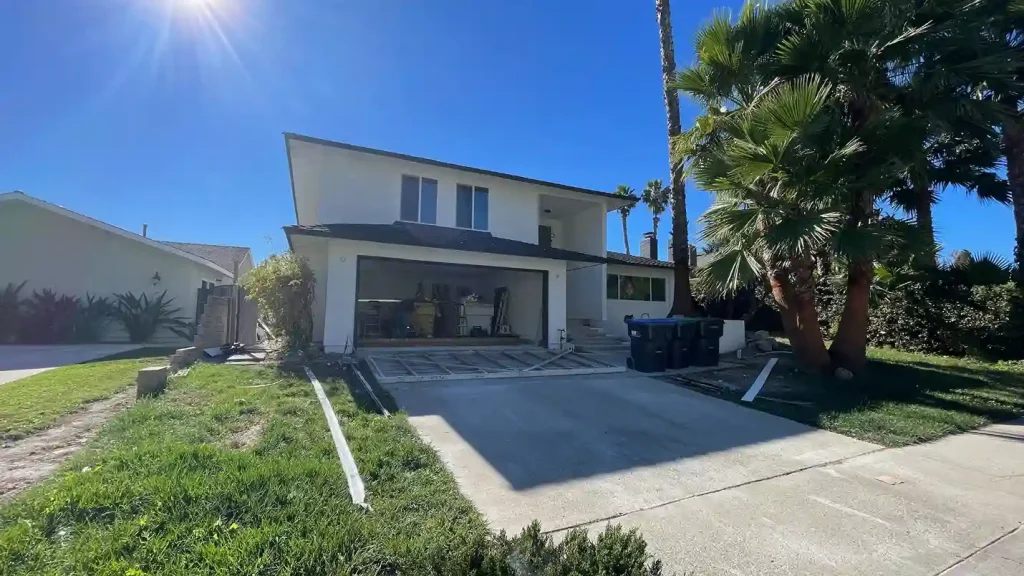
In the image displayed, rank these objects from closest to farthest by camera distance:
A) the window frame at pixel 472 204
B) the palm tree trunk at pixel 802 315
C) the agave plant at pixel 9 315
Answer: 1. the palm tree trunk at pixel 802 315
2. the agave plant at pixel 9 315
3. the window frame at pixel 472 204

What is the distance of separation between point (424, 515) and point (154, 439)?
333 centimetres

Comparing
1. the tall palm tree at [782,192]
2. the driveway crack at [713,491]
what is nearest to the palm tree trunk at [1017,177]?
the tall palm tree at [782,192]

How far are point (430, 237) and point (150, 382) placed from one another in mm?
7042

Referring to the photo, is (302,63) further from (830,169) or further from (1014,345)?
(1014,345)

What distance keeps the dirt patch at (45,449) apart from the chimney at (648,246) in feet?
70.4

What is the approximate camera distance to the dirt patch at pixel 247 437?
4.63 meters

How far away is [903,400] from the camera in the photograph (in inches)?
297

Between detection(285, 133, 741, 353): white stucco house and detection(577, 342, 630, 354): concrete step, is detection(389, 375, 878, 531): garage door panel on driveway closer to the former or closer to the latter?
detection(285, 133, 741, 353): white stucco house

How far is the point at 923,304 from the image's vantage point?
13.1 metres

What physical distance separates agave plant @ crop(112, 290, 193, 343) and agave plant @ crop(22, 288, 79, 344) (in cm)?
116

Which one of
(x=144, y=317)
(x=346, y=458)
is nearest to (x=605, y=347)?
(x=346, y=458)

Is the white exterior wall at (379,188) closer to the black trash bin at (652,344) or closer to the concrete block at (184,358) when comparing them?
the concrete block at (184,358)

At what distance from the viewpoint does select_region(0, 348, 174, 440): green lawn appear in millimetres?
5195

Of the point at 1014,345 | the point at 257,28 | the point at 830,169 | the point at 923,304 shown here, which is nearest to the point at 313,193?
the point at 257,28
